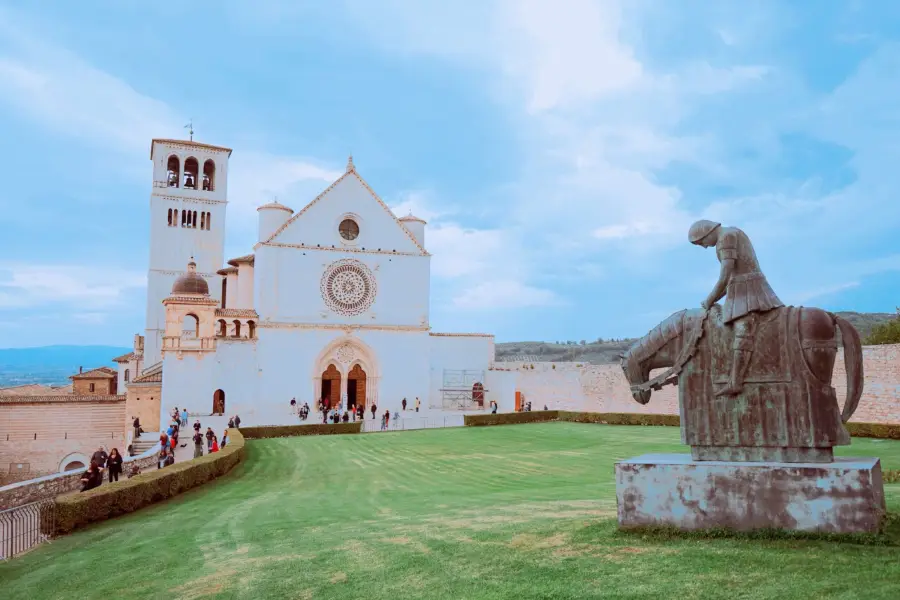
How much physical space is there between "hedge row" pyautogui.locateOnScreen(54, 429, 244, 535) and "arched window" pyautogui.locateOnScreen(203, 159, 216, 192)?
1485 inches

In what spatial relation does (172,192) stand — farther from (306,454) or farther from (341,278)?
(306,454)

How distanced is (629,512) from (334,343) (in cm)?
3396

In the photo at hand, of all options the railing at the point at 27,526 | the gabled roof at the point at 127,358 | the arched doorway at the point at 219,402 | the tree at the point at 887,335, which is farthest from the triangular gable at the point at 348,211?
the railing at the point at 27,526

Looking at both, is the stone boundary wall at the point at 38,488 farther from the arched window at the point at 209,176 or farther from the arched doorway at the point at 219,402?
the arched window at the point at 209,176

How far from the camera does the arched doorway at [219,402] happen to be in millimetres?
35406

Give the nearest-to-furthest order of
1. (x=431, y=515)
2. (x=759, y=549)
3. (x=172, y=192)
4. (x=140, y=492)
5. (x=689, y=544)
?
(x=759, y=549), (x=689, y=544), (x=431, y=515), (x=140, y=492), (x=172, y=192)

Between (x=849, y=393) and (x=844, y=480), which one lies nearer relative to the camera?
(x=844, y=480)

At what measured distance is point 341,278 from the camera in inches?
1555

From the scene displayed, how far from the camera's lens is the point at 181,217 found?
161 feet

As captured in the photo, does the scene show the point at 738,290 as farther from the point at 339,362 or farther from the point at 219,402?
the point at 339,362

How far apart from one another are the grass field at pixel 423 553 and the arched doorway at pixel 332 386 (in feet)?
76.6

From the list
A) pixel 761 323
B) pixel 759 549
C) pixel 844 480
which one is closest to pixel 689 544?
pixel 759 549

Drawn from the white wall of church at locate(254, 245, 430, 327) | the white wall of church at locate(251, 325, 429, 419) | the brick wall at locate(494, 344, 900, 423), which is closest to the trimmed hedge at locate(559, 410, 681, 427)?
the brick wall at locate(494, 344, 900, 423)

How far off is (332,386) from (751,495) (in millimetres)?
35271
